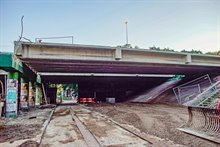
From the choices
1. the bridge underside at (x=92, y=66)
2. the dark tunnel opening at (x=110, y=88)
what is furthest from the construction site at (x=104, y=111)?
the dark tunnel opening at (x=110, y=88)

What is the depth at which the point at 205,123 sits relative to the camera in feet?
26.6

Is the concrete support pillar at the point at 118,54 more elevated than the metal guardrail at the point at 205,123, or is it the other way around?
the concrete support pillar at the point at 118,54

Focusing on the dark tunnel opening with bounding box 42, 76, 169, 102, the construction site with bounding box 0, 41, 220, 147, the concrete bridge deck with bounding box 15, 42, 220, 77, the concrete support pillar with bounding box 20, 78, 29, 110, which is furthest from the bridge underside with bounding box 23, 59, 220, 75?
the dark tunnel opening with bounding box 42, 76, 169, 102

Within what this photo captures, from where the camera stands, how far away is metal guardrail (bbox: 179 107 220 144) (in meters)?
7.12

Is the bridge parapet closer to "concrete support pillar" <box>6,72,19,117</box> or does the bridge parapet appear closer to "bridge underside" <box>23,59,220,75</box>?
"bridge underside" <box>23,59,220,75</box>

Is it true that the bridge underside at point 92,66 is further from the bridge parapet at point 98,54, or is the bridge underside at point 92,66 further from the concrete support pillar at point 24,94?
the concrete support pillar at point 24,94

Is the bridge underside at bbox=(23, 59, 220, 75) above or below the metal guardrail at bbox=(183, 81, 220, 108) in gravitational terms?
above

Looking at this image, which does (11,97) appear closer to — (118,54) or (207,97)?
(118,54)

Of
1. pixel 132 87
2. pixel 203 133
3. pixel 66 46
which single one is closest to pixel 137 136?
pixel 203 133

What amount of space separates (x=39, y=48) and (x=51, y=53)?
1146 mm

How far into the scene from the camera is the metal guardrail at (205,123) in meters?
7.12

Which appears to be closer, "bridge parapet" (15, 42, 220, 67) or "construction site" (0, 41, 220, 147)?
"construction site" (0, 41, 220, 147)

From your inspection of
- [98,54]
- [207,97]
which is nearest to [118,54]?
[98,54]

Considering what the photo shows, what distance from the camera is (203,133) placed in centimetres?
737
